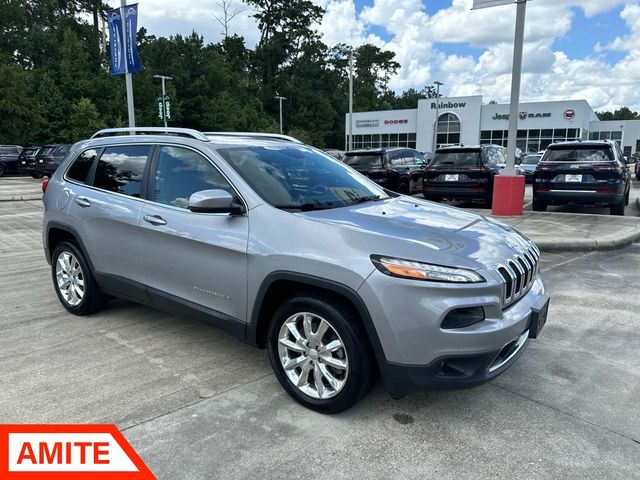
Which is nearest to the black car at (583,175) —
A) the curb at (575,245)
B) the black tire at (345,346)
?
the curb at (575,245)

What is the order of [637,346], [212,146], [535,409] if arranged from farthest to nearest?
[637,346], [212,146], [535,409]

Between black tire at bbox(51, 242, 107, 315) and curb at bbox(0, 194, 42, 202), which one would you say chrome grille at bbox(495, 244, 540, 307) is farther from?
curb at bbox(0, 194, 42, 202)

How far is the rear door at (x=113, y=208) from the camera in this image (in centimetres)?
414

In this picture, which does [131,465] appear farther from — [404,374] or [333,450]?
[404,374]

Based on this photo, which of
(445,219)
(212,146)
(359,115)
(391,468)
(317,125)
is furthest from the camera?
(317,125)

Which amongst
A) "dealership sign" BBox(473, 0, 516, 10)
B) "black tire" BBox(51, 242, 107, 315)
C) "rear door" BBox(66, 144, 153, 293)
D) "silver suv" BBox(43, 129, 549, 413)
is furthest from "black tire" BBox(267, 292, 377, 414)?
"dealership sign" BBox(473, 0, 516, 10)

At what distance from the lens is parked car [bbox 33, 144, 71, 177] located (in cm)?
2247

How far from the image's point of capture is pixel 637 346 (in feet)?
13.7

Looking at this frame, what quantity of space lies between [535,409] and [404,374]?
106cm

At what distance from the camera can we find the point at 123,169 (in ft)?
14.4

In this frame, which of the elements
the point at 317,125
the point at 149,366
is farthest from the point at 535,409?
the point at 317,125

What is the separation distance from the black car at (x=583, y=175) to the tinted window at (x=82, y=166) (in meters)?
9.06

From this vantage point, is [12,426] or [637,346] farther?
[637,346]

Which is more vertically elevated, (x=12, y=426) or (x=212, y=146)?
(x=212, y=146)
